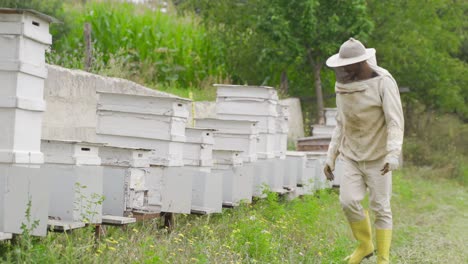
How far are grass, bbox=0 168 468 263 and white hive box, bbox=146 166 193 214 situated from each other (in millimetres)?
222

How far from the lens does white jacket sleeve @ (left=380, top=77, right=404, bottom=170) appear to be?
7152 millimetres

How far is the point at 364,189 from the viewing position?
769cm

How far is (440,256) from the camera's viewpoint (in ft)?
29.5

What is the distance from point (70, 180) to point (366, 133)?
2644 mm

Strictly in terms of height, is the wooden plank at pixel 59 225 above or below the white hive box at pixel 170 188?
below

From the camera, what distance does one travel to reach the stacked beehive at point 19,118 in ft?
18.0

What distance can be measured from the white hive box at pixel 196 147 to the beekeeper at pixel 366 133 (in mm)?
1401

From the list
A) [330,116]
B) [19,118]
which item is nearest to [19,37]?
[19,118]

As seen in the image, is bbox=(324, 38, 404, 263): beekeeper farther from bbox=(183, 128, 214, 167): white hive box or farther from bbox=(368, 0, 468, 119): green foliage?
bbox=(368, 0, 468, 119): green foliage

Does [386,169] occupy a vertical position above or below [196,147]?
below

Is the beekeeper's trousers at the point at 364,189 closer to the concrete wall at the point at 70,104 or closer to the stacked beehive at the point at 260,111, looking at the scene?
the stacked beehive at the point at 260,111

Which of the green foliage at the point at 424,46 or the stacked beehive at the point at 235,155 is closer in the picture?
the stacked beehive at the point at 235,155

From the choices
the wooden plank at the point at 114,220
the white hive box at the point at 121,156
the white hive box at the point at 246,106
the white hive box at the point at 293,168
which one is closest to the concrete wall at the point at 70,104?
the white hive box at the point at 246,106

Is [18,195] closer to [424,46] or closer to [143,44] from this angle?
[143,44]
